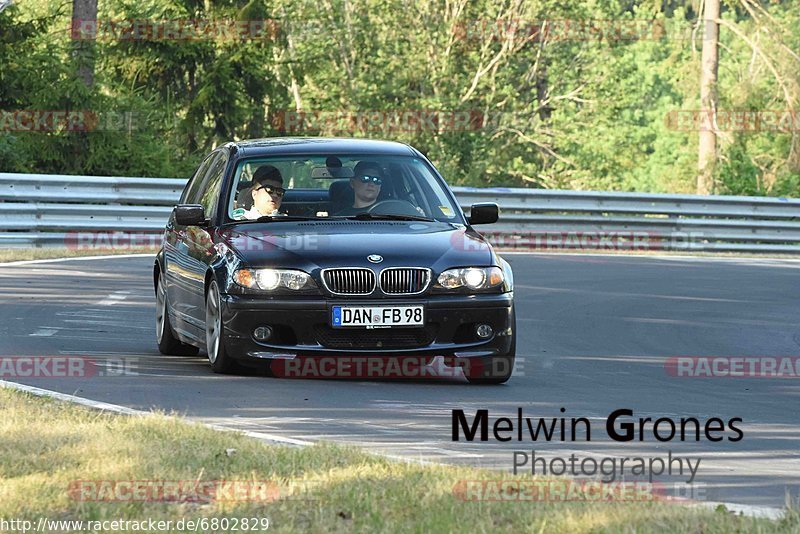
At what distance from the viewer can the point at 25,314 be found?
14109mm

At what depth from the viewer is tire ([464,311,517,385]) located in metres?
10.3

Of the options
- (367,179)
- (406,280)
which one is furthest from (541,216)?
(406,280)

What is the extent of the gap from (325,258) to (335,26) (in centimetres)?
3611

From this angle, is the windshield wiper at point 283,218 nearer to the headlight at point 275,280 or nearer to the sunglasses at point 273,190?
the sunglasses at point 273,190

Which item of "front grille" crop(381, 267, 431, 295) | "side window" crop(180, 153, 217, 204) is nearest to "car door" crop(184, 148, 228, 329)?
"side window" crop(180, 153, 217, 204)

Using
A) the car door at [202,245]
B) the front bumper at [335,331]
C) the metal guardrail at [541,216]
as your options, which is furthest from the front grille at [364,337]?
the metal guardrail at [541,216]

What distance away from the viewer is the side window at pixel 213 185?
1148cm

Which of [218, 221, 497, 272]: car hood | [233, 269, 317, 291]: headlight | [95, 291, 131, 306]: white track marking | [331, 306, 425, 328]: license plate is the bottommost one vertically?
[95, 291, 131, 306]: white track marking

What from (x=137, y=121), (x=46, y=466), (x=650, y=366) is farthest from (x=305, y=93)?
(x=46, y=466)

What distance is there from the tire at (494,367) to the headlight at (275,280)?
118cm

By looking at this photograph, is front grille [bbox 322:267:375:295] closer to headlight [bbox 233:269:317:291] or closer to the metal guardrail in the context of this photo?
headlight [bbox 233:269:317:291]

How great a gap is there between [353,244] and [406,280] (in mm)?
446

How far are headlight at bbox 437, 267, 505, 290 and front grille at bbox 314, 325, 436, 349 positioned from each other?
0.30 m

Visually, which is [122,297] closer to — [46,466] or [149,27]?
[46,466]
